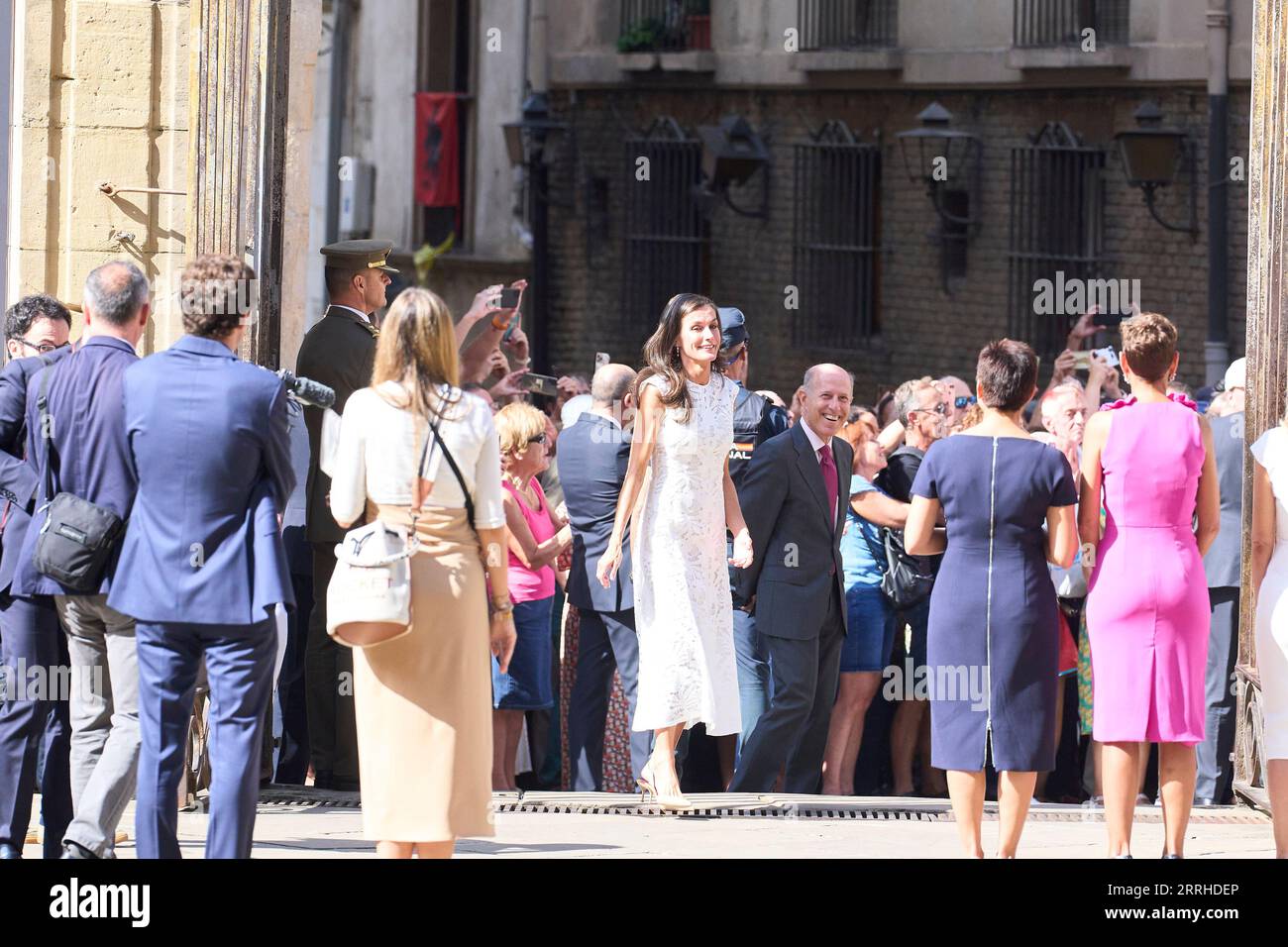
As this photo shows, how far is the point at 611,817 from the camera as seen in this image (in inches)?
332

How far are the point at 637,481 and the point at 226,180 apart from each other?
1.96 m

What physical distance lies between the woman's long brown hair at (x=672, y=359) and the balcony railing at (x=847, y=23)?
1525cm

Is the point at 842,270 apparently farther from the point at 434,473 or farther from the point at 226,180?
the point at 434,473

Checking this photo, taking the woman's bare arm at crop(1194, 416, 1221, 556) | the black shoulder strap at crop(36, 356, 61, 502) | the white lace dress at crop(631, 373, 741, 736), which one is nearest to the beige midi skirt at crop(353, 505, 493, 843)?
the black shoulder strap at crop(36, 356, 61, 502)

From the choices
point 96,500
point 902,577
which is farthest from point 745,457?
point 96,500

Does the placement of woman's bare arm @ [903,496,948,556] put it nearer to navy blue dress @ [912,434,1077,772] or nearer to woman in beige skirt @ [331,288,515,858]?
navy blue dress @ [912,434,1077,772]

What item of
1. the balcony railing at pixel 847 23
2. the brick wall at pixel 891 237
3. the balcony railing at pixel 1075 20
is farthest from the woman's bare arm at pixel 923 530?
the balcony railing at pixel 847 23

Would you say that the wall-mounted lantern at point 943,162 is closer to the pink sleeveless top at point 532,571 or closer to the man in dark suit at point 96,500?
the pink sleeveless top at point 532,571

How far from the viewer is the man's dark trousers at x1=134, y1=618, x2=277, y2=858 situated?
6.42 m

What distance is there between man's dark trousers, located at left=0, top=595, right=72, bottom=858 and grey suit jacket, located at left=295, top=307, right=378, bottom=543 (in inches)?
62.9

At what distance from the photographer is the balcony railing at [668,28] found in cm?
2477

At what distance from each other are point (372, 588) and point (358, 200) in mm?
23351

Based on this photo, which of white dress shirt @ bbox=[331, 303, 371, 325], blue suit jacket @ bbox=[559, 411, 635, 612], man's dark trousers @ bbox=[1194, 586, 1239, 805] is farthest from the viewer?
man's dark trousers @ bbox=[1194, 586, 1239, 805]

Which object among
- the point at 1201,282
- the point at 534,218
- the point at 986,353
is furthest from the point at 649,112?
the point at 986,353
